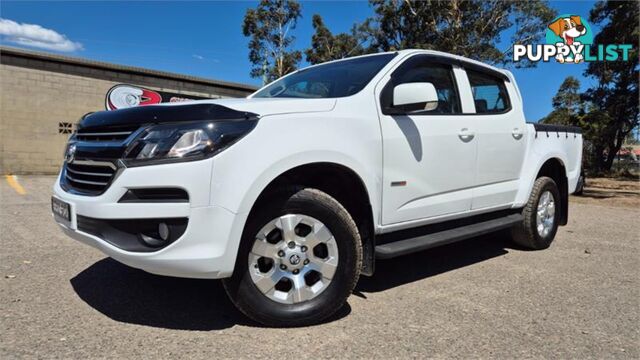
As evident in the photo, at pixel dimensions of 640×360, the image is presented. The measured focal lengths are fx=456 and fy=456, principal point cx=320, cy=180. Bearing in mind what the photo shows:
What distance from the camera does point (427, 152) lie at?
341 cm

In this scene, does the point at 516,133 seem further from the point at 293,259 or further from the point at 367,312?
the point at 293,259

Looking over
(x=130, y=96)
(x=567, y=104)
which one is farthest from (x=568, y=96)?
(x=130, y=96)

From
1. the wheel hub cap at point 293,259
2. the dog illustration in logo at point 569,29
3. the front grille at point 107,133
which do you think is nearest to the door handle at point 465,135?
the wheel hub cap at point 293,259

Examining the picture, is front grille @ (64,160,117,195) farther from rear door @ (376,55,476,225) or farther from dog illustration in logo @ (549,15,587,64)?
dog illustration in logo @ (549,15,587,64)

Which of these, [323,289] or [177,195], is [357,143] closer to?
[323,289]

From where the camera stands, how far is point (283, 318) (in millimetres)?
2693

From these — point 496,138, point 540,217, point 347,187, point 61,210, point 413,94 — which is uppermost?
point 413,94

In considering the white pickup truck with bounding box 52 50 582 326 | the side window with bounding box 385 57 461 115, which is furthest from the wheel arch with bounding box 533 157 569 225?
the side window with bounding box 385 57 461 115

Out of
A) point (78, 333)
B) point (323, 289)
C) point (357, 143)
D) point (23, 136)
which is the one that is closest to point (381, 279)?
point (323, 289)

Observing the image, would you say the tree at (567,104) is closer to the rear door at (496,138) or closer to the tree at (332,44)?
the tree at (332,44)


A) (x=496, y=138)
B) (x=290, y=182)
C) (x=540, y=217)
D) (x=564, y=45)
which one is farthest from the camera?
(x=564, y=45)

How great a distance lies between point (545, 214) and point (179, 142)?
14.0ft

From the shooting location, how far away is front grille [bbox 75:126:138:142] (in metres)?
2.52

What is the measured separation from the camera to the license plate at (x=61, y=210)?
274 cm
